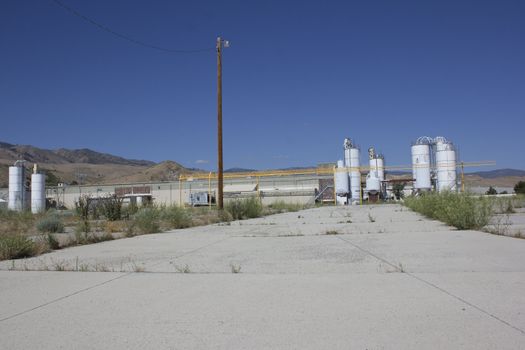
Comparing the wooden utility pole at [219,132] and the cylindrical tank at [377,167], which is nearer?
the wooden utility pole at [219,132]

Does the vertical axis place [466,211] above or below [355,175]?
below

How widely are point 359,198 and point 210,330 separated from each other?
54134 mm

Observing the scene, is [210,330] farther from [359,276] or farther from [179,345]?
[359,276]

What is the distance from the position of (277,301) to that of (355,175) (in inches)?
2111

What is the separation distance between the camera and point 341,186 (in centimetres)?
5669

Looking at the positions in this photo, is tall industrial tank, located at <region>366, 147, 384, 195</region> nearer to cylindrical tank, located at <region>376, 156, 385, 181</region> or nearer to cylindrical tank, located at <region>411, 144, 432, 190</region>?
cylindrical tank, located at <region>376, 156, 385, 181</region>

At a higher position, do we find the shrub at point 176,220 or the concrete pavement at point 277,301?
the shrub at point 176,220

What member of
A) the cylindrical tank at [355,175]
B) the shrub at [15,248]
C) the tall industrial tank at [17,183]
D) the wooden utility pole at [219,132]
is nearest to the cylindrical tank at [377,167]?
the cylindrical tank at [355,175]

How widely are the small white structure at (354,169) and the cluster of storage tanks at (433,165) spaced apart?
6.57 metres

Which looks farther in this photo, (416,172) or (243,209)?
(416,172)

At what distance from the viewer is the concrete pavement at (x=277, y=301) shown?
14.1ft

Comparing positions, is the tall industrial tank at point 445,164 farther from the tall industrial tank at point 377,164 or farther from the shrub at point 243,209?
the shrub at point 243,209

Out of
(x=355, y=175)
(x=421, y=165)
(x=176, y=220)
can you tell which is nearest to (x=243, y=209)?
(x=176, y=220)

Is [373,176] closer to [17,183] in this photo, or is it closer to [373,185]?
[373,185]
